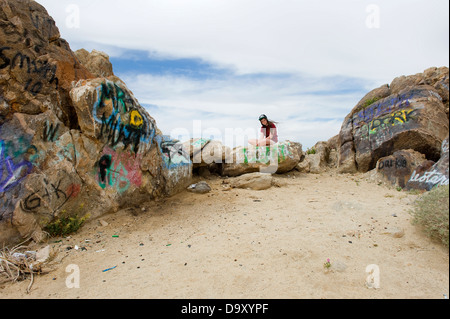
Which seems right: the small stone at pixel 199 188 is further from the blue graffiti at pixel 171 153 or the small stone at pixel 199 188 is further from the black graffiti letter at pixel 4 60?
the black graffiti letter at pixel 4 60

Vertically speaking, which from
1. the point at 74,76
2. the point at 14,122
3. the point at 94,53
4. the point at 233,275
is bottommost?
the point at 233,275

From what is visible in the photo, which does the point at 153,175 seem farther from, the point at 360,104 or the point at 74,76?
the point at 360,104

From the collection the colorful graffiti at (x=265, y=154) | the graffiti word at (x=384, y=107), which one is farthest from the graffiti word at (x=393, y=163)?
the colorful graffiti at (x=265, y=154)

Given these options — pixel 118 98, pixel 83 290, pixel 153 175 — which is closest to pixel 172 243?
pixel 83 290

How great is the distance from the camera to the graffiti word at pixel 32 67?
4445mm

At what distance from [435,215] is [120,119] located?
502 centimetres

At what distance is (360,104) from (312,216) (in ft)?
21.5

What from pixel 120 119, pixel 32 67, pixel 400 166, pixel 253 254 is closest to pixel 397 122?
pixel 400 166

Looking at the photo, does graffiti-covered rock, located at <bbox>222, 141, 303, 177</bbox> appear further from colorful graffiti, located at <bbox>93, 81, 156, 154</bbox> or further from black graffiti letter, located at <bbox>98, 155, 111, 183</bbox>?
black graffiti letter, located at <bbox>98, 155, 111, 183</bbox>

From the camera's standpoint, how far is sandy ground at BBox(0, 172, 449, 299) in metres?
2.77

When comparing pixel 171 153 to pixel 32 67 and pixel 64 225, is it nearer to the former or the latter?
pixel 64 225

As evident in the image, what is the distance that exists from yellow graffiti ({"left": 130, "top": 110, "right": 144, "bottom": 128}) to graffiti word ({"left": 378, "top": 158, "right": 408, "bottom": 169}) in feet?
19.4

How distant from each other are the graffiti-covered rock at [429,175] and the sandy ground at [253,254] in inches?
22.3

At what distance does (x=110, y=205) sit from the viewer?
5.22 meters
